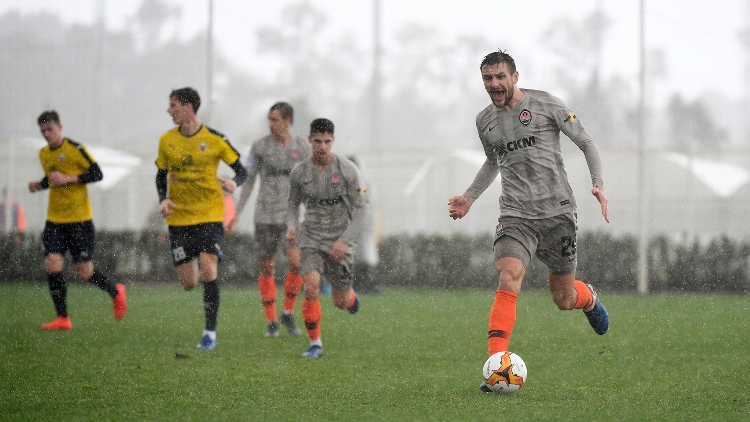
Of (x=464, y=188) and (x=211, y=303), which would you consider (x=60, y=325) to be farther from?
(x=464, y=188)

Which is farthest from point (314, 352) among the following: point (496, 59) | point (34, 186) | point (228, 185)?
point (34, 186)

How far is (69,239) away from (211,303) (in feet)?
7.54

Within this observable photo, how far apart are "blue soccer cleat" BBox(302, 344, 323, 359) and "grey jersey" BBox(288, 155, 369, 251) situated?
2.62 ft

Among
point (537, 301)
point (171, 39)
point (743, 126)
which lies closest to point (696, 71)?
point (743, 126)

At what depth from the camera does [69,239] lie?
9984mm

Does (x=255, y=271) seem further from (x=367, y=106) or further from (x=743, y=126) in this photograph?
(x=743, y=126)

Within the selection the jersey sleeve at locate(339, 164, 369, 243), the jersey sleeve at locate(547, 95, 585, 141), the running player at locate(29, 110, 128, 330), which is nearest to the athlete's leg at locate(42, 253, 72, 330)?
the running player at locate(29, 110, 128, 330)

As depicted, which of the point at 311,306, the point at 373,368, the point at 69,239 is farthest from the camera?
the point at 69,239

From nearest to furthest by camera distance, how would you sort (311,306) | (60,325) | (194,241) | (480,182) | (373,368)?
1. (480,182)
2. (373,368)
3. (311,306)
4. (194,241)
5. (60,325)

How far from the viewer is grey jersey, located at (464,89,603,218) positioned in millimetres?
6160

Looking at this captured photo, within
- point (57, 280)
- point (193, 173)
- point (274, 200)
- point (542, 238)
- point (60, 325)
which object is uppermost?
point (193, 173)

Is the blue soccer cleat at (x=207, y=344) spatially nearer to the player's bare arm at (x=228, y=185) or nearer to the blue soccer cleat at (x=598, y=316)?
the player's bare arm at (x=228, y=185)

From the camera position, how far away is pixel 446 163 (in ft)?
63.7

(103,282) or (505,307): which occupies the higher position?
(505,307)
